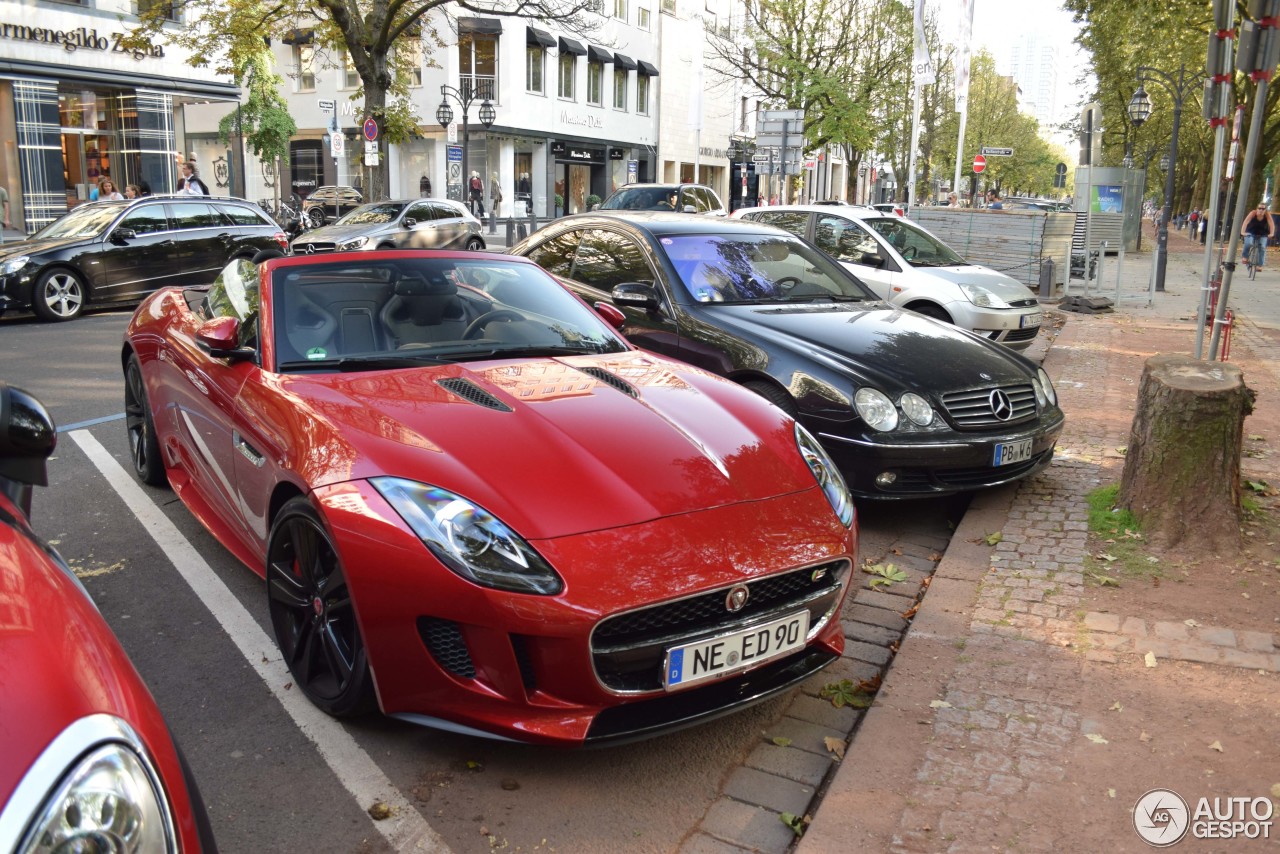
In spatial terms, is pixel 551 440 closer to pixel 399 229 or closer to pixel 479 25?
pixel 399 229

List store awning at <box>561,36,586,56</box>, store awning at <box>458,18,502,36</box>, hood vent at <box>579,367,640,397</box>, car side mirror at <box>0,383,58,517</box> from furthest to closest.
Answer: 1. store awning at <box>561,36,586,56</box>
2. store awning at <box>458,18,502,36</box>
3. hood vent at <box>579,367,640,397</box>
4. car side mirror at <box>0,383,58,517</box>

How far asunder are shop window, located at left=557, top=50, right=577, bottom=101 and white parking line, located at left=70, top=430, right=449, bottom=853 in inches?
1700

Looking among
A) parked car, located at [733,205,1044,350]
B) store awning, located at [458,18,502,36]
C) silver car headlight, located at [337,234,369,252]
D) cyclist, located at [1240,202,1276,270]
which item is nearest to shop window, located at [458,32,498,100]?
store awning, located at [458,18,502,36]

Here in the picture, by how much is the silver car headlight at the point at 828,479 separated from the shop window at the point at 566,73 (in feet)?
147

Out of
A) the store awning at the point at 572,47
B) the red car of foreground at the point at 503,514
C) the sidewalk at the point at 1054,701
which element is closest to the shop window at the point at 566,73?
the store awning at the point at 572,47

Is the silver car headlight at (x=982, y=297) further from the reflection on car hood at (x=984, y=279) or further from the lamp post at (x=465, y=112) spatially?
the lamp post at (x=465, y=112)

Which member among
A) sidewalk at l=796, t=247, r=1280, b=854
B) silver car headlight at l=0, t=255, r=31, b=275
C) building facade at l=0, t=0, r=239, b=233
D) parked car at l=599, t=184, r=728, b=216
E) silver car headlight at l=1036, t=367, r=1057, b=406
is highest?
building facade at l=0, t=0, r=239, b=233

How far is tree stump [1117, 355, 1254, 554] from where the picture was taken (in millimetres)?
4902

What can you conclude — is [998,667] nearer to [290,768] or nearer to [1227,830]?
[1227,830]

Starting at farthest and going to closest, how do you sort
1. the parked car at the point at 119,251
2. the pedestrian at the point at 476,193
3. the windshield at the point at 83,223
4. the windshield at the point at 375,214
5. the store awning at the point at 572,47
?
the store awning at the point at 572,47 → the pedestrian at the point at 476,193 → the windshield at the point at 375,214 → the windshield at the point at 83,223 → the parked car at the point at 119,251

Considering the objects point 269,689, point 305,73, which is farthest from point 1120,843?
point 305,73

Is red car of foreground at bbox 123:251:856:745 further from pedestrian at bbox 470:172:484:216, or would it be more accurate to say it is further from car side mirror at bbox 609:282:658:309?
pedestrian at bbox 470:172:484:216

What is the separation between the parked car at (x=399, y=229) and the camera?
1981 centimetres

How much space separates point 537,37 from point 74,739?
44695 millimetres
